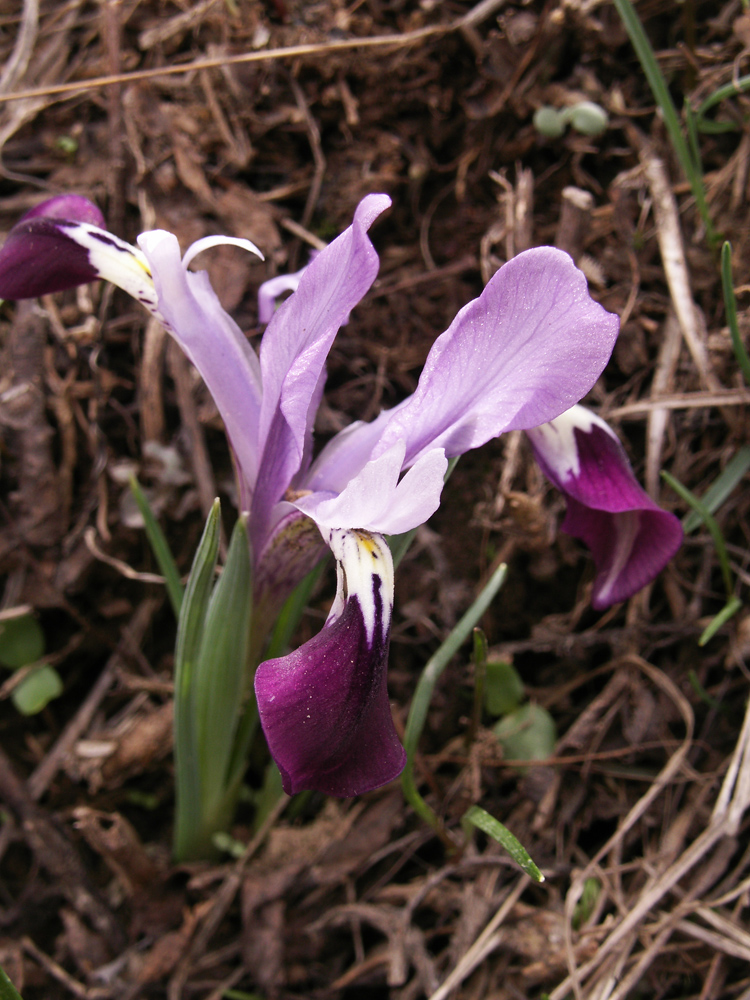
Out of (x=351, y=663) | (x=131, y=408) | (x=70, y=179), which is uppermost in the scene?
(x=70, y=179)

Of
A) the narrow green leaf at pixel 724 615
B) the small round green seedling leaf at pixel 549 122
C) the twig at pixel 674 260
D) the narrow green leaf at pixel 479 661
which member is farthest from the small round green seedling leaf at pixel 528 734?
the small round green seedling leaf at pixel 549 122

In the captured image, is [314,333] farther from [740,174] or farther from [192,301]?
[740,174]

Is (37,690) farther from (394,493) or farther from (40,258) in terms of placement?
(394,493)

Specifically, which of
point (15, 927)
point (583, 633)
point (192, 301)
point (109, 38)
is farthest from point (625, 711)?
point (109, 38)

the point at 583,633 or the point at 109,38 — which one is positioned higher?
the point at 109,38

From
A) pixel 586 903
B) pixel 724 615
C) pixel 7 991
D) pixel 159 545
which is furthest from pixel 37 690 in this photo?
pixel 724 615

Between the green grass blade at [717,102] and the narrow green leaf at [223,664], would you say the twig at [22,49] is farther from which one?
the green grass blade at [717,102]
